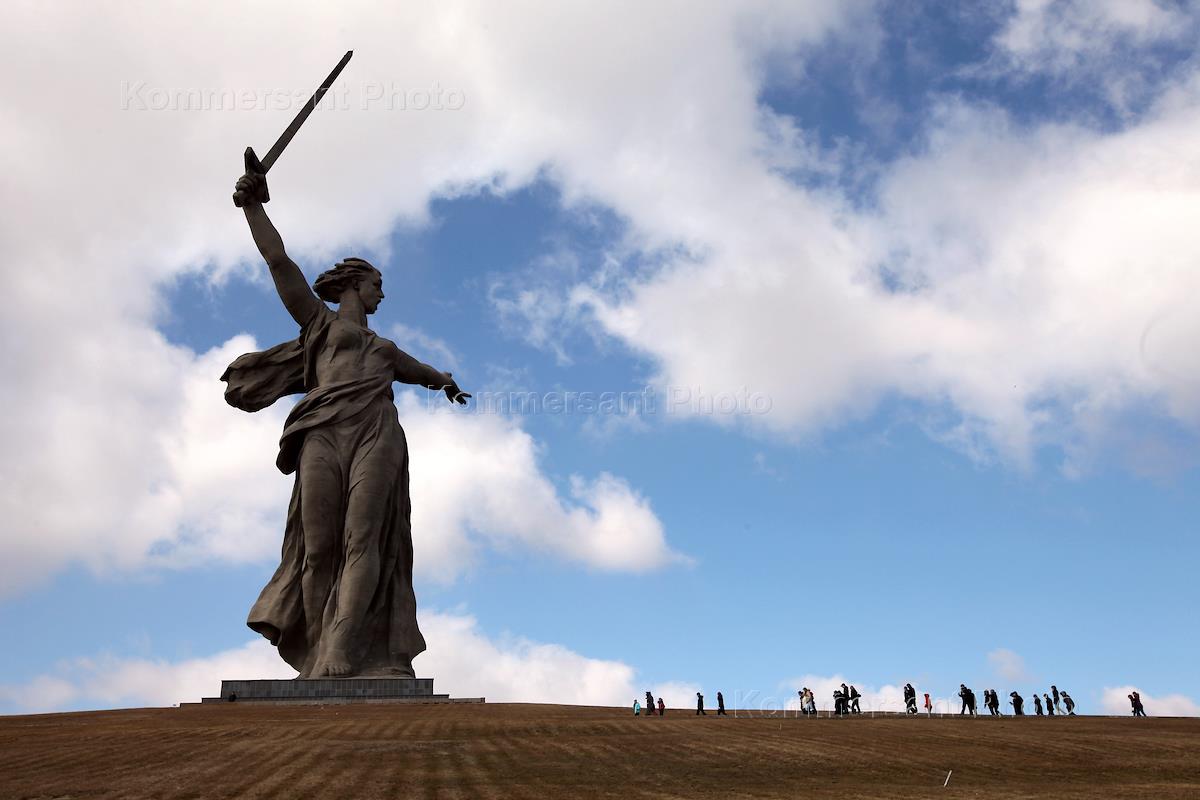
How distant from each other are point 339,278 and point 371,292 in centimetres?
95

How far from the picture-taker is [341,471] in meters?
30.1

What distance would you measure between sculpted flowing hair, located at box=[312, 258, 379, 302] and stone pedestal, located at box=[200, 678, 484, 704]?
1065cm

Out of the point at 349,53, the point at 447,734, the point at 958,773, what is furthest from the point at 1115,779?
the point at 349,53

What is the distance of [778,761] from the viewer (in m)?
16.5

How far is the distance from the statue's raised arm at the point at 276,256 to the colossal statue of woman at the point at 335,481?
27mm

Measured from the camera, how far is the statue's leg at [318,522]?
29.5 meters

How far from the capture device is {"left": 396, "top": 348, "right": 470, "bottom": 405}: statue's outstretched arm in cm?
3209

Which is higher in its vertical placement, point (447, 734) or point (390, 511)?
point (390, 511)

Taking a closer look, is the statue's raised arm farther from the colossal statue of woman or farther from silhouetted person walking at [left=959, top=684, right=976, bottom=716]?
silhouetted person walking at [left=959, top=684, right=976, bottom=716]

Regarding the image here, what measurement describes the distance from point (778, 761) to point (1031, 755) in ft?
14.5

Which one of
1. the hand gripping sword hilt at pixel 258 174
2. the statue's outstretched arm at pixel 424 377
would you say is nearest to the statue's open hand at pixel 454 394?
the statue's outstretched arm at pixel 424 377

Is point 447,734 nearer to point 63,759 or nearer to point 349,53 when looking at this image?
point 63,759

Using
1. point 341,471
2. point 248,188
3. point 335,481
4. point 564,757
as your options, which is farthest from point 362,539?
point 564,757

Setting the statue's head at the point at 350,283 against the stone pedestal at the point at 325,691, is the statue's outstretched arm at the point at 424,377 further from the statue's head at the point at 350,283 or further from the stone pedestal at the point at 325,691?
the stone pedestal at the point at 325,691
